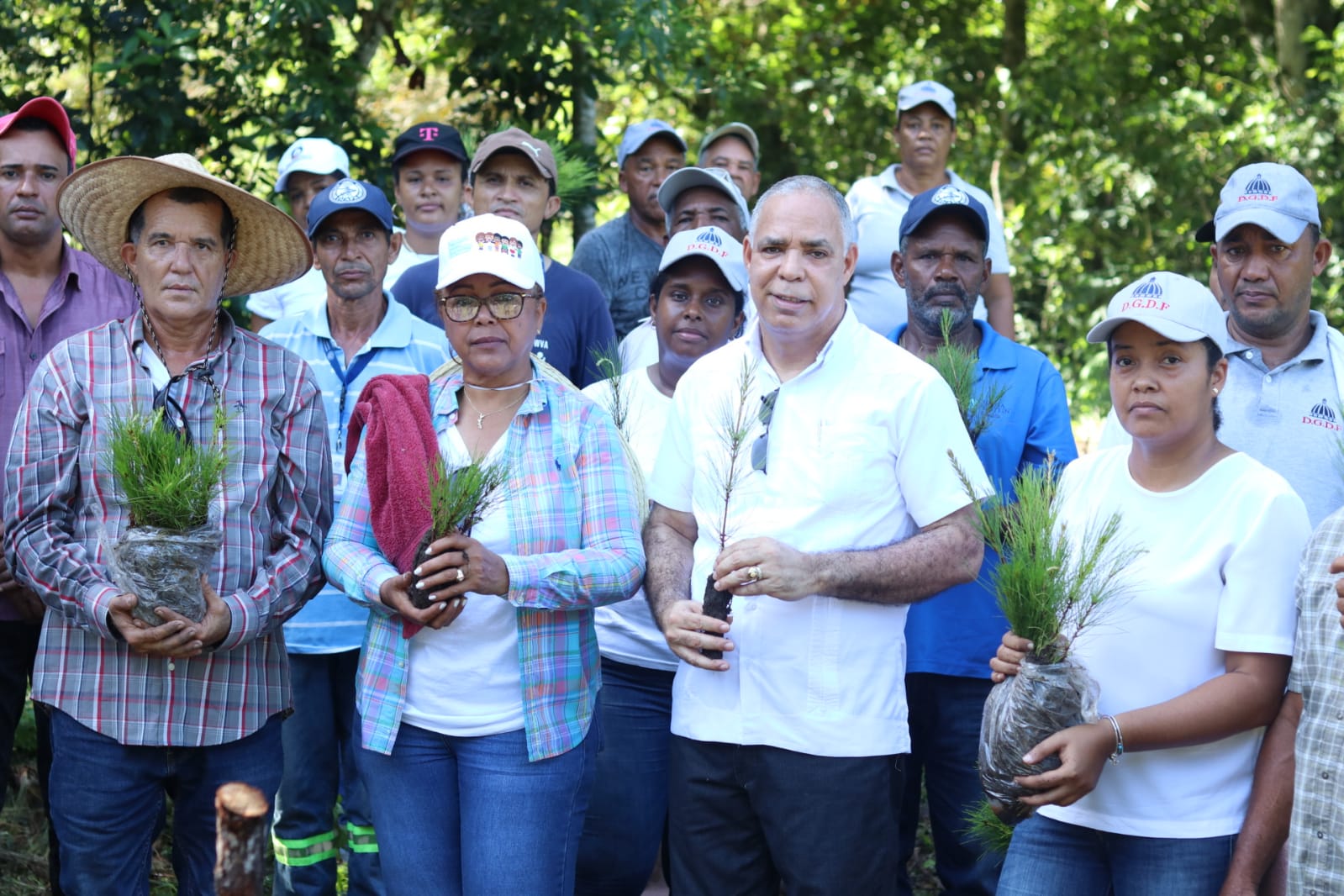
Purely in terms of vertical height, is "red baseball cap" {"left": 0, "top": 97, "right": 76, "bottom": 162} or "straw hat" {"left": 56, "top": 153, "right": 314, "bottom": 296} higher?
"red baseball cap" {"left": 0, "top": 97, "right": 76, "bottom": 162}

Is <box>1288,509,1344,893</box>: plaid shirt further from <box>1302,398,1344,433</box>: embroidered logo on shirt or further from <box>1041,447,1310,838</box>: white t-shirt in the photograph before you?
<box>1302,398,1344,433</box>: embroidered logo on shirt

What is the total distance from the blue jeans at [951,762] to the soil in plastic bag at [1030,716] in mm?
1191

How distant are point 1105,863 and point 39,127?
3.90m

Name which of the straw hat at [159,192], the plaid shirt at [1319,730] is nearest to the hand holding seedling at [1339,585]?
the plaid shirt at [1319,730]

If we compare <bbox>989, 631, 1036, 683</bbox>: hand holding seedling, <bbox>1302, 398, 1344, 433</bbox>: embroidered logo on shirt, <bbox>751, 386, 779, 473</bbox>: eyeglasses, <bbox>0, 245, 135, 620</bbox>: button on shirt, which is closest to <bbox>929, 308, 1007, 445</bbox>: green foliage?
<bbox>751, 386, 779, 473</bbox>: eyeglasses

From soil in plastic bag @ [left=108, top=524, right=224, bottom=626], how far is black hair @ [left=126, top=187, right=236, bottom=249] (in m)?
0.90

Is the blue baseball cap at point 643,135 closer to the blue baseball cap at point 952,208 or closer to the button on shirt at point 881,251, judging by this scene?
the button on shirt at point 881,251

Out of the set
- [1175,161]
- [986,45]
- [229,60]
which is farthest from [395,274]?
[986,45]

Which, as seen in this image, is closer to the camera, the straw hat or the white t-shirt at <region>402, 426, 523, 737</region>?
the white t-shirt at <region>402, 426, 523, 737</region>

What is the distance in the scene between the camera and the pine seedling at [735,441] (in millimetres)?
3424

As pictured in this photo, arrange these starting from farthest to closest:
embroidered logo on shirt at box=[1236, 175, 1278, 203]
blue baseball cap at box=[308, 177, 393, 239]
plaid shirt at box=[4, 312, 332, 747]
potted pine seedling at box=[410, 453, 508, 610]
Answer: blue baseball cap at box=[308, 177, 393, 239]
embroidered logo on shirt at box=[1236, 175, 1278, 203]
plaid shirt at box=[4, 312, 332, 747]
potted pine seedling at box=[410, 453, 508, 610]

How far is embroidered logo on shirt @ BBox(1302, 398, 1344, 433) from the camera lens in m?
3.95

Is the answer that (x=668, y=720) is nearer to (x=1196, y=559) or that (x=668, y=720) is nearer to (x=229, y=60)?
(x=1196, y=559)

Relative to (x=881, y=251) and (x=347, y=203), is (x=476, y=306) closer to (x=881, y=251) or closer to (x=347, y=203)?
(x=347, y=203)
